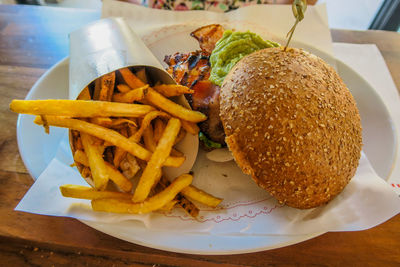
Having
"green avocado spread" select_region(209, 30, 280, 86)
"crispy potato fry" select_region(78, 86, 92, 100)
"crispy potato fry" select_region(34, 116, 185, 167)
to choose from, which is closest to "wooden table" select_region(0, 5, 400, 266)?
"crispy potato fry" select_region(34, 116, 185, 167)

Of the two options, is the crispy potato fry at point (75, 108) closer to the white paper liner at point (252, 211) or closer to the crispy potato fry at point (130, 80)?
the crispy potato fry at point (130, 80)

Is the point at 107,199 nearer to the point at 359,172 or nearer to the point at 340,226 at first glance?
the point at 340,226

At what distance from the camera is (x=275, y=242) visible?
1179mm

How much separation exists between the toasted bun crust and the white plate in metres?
0.26

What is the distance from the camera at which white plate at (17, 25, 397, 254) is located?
1.17 metres

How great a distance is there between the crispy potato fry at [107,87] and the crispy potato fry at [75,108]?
0.34ft

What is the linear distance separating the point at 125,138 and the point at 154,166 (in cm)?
19

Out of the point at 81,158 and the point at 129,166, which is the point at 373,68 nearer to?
the point at 129,166

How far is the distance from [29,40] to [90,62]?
47.9 inches

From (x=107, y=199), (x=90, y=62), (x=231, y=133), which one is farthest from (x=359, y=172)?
(x=90, y=62)

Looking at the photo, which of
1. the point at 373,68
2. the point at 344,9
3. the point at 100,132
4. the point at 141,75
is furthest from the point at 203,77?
the point at 344,9

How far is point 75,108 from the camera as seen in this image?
1.18 metres

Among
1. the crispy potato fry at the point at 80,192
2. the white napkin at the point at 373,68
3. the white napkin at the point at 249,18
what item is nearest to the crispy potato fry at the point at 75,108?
the crispy potato fry at the point at 80,192

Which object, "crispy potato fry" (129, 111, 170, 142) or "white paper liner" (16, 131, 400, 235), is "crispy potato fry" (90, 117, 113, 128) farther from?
"white paper liner" (16, 131, 400, 235)
